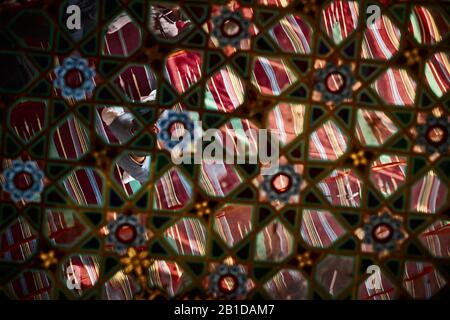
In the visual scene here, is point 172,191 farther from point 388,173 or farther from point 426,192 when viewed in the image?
point 426,192

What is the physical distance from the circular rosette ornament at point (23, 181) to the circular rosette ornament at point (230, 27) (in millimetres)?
976

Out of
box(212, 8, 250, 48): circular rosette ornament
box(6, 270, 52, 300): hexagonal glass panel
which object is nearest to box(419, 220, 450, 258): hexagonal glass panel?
box(212, 8, 250, 48): circular rosette ornament

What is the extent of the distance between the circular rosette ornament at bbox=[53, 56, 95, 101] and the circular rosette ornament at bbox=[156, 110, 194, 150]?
35 cm

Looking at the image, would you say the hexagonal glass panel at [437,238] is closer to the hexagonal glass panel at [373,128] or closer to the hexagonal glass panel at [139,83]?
the hexagonal glass panel at [373,128]

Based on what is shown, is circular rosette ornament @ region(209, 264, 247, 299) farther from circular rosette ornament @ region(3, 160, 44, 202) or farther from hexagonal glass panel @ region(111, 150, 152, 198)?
circular rosette ornament @ region(3, 160, 44, 202)

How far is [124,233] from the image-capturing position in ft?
8.98

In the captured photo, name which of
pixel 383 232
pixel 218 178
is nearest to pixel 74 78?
pixel 218 178

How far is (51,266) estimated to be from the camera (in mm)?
2740

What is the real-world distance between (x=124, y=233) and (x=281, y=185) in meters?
0.72

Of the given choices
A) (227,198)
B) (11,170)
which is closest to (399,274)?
(227,198)

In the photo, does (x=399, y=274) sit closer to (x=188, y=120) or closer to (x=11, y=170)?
(x=188, y=120)

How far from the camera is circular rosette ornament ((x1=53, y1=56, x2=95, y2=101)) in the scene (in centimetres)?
267

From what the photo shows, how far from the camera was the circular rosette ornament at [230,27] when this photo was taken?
2.68 metres

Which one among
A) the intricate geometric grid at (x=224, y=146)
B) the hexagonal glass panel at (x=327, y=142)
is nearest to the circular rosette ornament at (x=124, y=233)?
the intricate geometric grid at (x=224, y=146)
